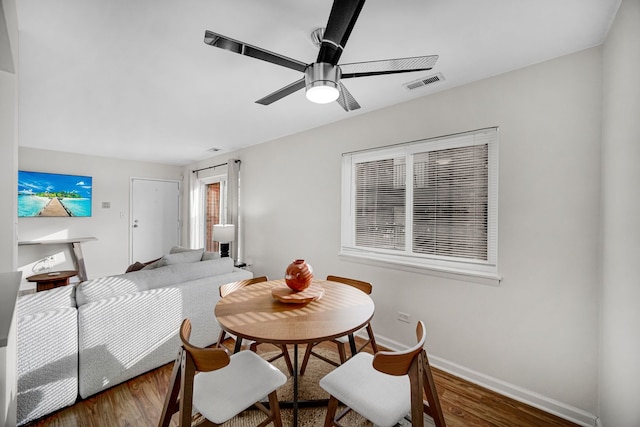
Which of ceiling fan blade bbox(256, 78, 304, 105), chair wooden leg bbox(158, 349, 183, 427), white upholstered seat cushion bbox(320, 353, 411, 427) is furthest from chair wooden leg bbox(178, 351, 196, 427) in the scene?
ceiling fan blade bbox(256, 78, 304, 105)

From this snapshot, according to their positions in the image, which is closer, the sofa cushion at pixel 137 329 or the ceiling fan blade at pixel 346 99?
the ceiling fan blade at pixel 346 99

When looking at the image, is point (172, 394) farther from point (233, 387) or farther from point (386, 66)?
point (386, 66)

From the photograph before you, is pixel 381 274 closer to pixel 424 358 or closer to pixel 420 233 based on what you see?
pixel 420 233

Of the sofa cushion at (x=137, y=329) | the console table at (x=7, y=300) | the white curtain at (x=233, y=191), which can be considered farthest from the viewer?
the white curtain at (x=233, y=191)

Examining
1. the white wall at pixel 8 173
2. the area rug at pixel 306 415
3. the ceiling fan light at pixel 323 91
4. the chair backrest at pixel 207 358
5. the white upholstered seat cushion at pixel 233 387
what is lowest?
the area rug at pixel 306 415

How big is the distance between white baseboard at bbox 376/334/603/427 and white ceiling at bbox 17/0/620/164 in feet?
7.69

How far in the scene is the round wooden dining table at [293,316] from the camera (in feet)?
4.14

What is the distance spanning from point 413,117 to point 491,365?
7.14 ft

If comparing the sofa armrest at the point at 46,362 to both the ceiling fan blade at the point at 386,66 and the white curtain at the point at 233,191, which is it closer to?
the ceiling fan blade at the point at 386,66

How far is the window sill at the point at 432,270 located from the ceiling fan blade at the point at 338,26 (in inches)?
72.2

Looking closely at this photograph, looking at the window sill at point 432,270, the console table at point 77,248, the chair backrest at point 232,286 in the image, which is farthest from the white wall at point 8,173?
the console table at point 77,248

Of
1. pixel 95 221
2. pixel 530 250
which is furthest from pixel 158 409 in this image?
pixel 95 221

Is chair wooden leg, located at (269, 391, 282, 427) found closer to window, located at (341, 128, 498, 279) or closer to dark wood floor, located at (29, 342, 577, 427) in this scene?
dark wood floor, located at (29, 342, 577, 427)

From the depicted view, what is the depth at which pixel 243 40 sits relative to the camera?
1.67 m
